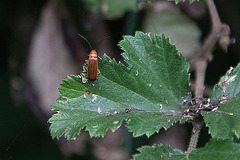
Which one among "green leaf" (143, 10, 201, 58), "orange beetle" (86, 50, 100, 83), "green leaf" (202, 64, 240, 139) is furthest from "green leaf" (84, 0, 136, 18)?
"green leaf" (202, 64, 240, 139)

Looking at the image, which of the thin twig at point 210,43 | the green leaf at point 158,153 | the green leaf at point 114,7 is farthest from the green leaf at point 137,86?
the green leaf at point 114,7

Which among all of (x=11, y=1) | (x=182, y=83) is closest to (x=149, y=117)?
(x=182, y=83)

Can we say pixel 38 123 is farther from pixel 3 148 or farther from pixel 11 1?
pixel 11 1

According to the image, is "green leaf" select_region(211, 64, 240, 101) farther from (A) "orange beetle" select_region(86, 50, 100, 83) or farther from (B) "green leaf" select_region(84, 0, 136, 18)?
(B) "green leaf" select_region(84, 0, 136, 18)

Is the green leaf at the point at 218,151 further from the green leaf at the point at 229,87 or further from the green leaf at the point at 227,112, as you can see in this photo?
the green leaf at the point at 229,87

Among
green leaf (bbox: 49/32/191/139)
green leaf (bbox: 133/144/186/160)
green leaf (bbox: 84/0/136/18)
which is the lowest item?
green leaf (bbox: 133/144/186/160)

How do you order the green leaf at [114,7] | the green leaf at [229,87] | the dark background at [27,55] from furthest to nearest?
the dark background at [27,55] → the green leaf at [114,7] → the green leaf at [229,87]
